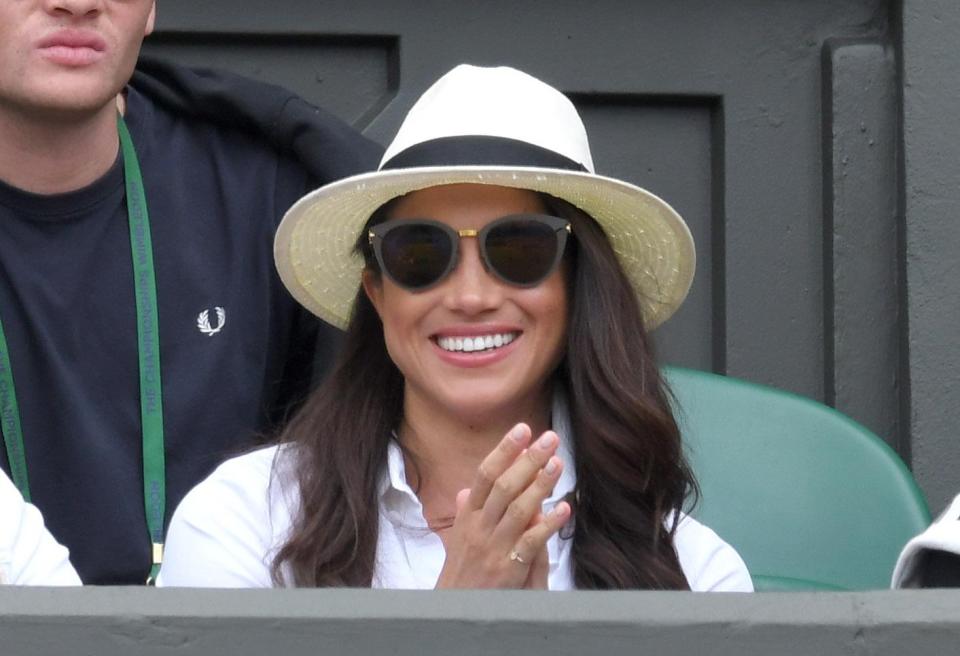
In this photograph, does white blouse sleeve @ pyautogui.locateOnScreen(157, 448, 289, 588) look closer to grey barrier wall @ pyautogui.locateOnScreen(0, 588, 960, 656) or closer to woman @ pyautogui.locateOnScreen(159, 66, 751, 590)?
woman @ pyautogui.locateOnScreen(159, 66, 751, 590)

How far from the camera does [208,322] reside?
10.5ft

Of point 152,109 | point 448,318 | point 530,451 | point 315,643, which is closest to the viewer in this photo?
point 315,643

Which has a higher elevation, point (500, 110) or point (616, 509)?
point (500, 110)

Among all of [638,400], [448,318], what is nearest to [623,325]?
[638,400]

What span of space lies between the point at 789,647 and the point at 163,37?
7.61 feet

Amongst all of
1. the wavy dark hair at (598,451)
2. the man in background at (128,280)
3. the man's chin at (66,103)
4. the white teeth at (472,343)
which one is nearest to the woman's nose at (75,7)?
the man in background at (128,280)

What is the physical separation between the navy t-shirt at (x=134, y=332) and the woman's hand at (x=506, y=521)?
34.6 inches

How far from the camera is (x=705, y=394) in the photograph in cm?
317

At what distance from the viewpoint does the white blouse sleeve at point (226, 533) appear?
8.19 ft

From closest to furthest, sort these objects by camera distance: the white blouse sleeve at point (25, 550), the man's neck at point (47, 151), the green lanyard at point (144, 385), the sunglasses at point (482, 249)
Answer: the white blouse sleeve at point (25, 550) < the sunglasses at point (482, 249) < the green lanyard at point (144, 385) < the man's neck at point (47, 151)

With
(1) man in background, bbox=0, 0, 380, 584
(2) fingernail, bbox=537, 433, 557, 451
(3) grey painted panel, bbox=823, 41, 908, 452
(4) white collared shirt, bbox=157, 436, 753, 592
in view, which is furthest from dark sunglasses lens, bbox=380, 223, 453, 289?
(3) grey painted panel, bbox=823, 41, 908, 452

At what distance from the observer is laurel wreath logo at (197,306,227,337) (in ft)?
10.4

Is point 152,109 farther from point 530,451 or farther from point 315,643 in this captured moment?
point 315,643

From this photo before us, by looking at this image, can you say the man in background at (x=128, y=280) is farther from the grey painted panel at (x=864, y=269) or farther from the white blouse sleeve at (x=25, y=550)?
the grey painted panel at (x=864, y=269)
